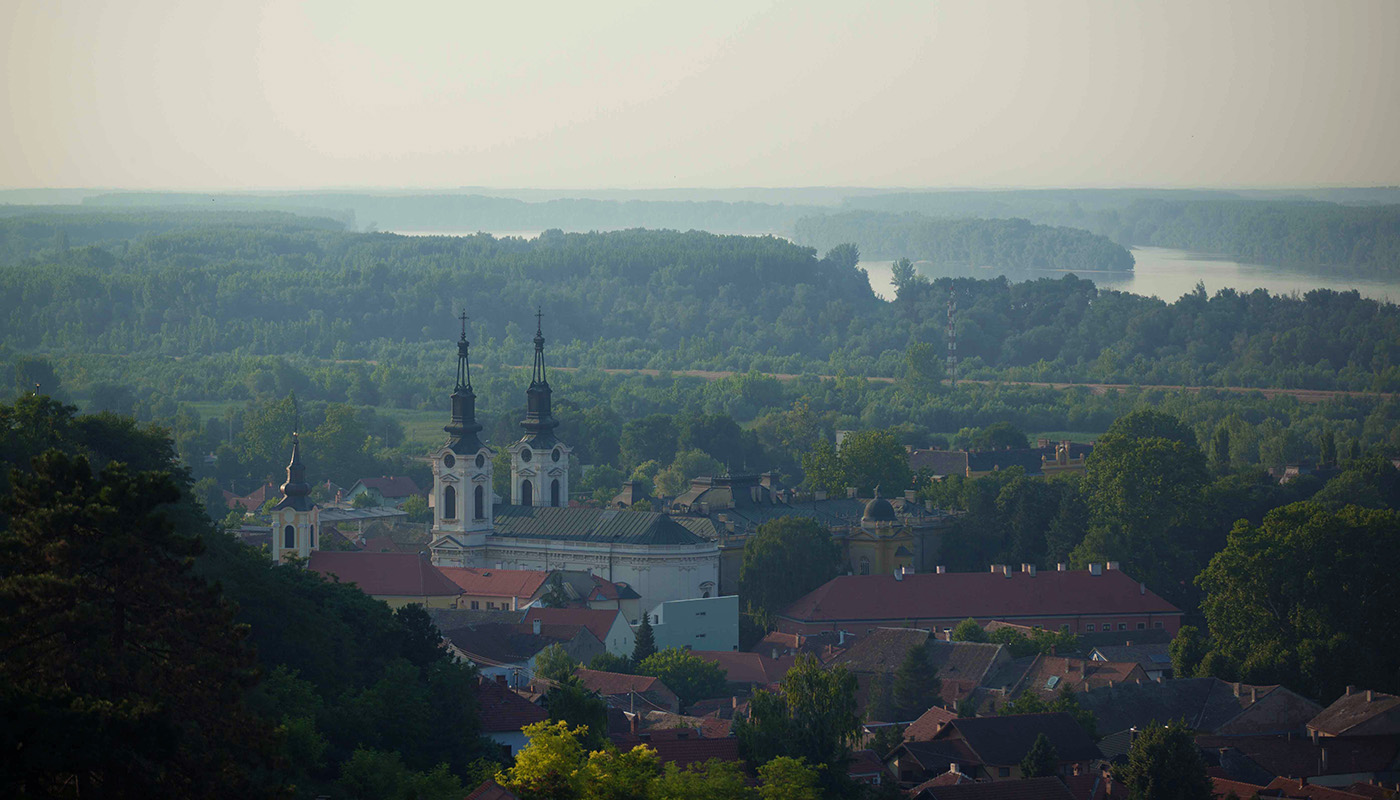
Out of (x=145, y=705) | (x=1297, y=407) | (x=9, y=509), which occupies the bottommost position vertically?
(x=1297, y=407)

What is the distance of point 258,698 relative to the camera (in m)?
34.0

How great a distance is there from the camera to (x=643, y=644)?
218 feet

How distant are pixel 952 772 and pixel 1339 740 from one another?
1222 cm

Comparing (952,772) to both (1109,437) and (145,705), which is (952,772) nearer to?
(145,705)

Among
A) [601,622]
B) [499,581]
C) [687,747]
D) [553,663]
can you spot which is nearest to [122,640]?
[687,747]

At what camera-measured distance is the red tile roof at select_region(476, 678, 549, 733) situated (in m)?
48.1

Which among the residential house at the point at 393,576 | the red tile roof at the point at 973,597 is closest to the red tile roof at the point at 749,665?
the red tile roof at the point at 973,597

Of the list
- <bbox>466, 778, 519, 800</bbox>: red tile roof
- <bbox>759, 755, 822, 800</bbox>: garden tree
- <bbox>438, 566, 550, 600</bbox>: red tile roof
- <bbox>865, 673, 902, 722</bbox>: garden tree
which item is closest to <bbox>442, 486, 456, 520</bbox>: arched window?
<bbox>438, 566, 550, 600</bbox>: red tile roof

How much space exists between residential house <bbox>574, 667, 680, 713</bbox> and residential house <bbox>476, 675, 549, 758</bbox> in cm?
776

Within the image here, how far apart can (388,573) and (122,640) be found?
163 ft

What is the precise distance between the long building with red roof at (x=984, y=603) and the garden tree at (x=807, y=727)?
22324mm

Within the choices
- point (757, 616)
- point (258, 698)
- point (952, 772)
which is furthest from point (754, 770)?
point (757, 616)

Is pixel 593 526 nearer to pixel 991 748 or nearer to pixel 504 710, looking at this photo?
pixel 991 748

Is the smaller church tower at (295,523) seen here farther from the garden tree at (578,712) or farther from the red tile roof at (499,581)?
the garden tree at (578,712)
